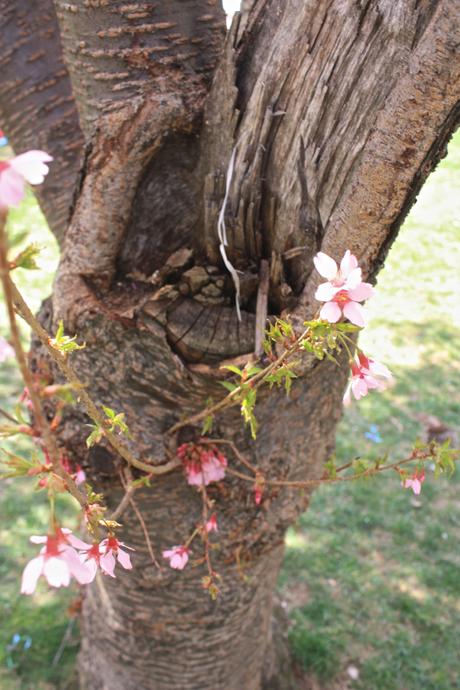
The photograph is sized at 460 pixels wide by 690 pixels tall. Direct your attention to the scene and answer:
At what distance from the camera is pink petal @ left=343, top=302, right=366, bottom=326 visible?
2.97ft

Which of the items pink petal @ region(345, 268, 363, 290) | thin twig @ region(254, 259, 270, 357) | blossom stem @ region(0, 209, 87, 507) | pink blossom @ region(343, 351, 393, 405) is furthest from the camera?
thin twig @ region(254, 259, 270, 357)

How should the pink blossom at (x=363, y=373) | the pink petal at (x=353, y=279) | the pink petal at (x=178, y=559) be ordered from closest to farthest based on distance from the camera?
the pink petal at (x=353, y=279)
the pink blossom at (x=363, y=373)
the pink petal at (x=178, y=559)

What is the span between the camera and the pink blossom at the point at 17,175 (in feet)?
1.78

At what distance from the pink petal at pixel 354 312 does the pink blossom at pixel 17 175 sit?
1.50ft

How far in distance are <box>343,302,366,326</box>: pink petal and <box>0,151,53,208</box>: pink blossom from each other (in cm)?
46

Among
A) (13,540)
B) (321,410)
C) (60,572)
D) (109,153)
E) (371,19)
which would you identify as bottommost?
(13,540)

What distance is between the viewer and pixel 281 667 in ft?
9.06

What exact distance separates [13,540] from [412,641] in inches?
82.3

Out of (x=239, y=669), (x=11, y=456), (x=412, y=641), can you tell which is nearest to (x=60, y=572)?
(x=11, y=456)

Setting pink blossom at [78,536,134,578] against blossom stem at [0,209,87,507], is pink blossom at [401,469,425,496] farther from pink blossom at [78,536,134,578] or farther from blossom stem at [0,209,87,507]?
blossom stem at [0,209,87,507]

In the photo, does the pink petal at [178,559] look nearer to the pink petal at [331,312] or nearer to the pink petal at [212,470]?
the pink petal at [212,470]

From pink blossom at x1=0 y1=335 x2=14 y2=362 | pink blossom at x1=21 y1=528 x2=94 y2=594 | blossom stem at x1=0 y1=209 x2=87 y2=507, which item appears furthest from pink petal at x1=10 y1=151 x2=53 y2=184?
pink blossom at x1=21 y1=528 x2=94 y2=594

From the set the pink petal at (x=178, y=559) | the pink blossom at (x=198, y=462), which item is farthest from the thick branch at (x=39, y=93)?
the pink petal at (x=178, y=559)

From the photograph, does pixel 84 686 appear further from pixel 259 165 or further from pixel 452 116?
pixel 452 116
